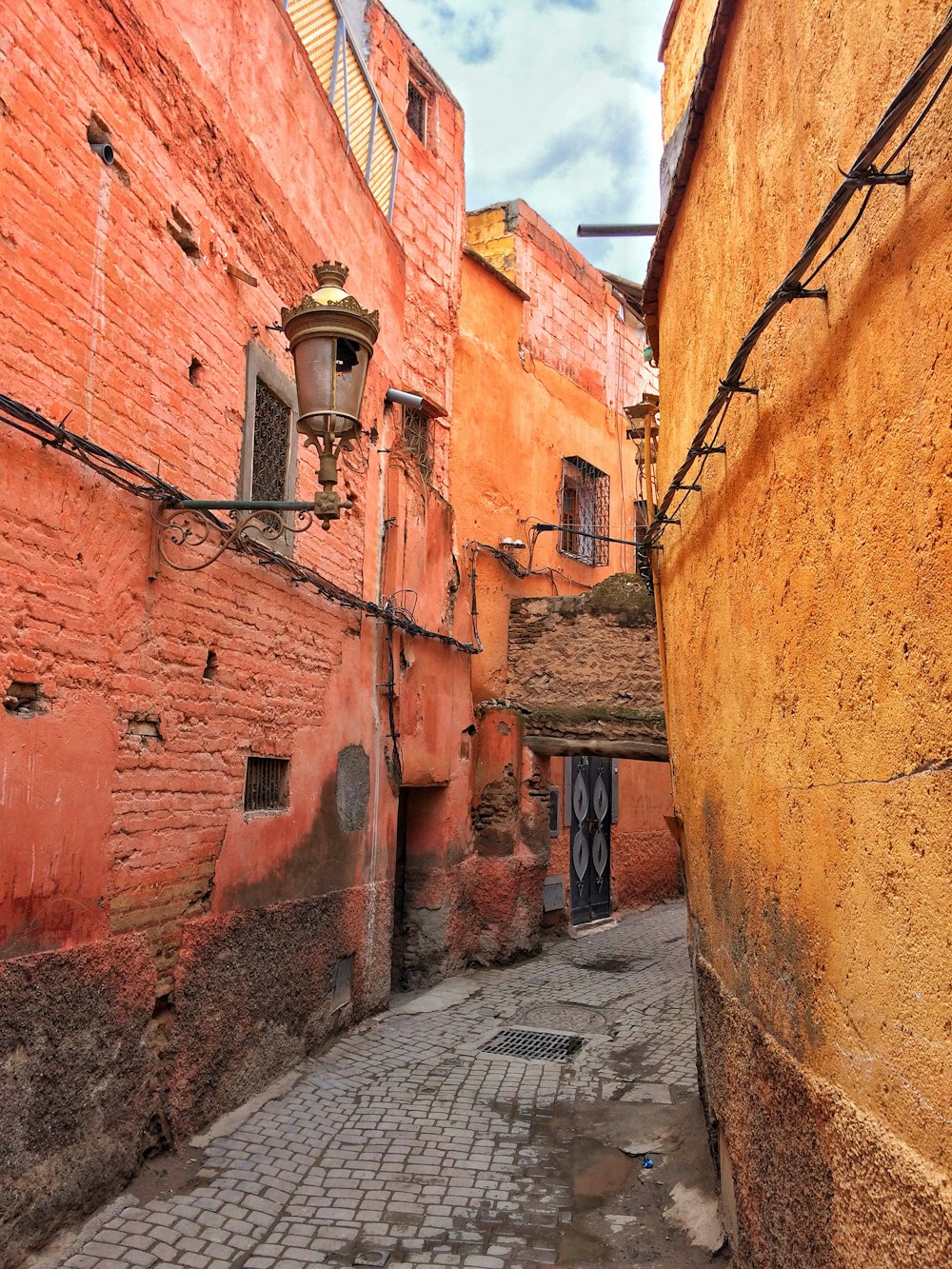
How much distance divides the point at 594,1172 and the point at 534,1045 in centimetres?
247

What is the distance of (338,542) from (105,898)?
392 centimetres

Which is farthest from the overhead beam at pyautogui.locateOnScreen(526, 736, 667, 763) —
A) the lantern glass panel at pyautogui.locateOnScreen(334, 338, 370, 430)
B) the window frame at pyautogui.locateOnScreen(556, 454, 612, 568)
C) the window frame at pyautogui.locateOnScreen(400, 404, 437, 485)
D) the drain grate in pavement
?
the lantern glass panel at pyautogui.locateOnScreen(334, 338, 370, 430)

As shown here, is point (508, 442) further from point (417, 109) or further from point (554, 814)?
point (554, 814)

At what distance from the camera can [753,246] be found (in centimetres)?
324

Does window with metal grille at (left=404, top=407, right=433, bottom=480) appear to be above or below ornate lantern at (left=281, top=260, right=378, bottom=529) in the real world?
above

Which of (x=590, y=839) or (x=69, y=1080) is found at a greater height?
(x=590, y=839)

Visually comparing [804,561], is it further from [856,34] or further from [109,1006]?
[109,1006]

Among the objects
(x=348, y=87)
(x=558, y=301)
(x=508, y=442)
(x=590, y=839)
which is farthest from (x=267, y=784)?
(x=558, y=301)

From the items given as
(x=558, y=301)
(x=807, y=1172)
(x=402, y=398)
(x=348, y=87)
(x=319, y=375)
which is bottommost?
(x=807, y=1172)

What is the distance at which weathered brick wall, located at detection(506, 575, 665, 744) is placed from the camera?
11.4 meters

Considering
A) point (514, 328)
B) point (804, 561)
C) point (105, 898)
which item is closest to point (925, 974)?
point (804, 561)

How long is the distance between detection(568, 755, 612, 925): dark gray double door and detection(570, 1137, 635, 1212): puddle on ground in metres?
7.41

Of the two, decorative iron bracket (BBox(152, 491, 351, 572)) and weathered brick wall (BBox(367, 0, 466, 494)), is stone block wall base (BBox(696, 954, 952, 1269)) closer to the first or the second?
decorative iron bracket (BBox(152, 491, 351, 572))

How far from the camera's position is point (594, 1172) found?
17.0 ft
